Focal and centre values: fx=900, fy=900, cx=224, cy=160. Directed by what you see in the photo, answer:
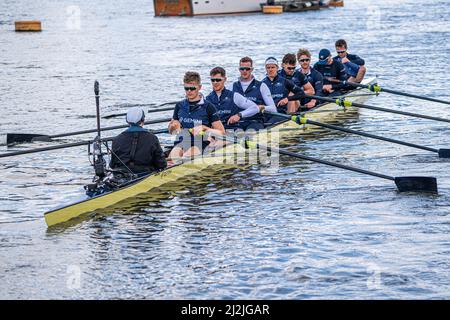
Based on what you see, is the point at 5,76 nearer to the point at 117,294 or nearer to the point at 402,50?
the point at 402,50

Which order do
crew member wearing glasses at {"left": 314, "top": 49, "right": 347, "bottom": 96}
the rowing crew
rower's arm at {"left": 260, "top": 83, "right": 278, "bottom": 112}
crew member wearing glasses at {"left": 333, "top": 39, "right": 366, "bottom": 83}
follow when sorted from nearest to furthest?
the rowing crew < rower's arm at {"left": 260, "top": 83, "right": 278, "bottom": 112} < crew member wearing glasses at {"left": 314, "top": 49, "right": 347, "bottom": 96} < crew member wearing glasses at {"left": 333, "top": 39, "right": 366, "bottom": 83}

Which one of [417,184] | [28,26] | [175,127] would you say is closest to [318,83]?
[175,127]

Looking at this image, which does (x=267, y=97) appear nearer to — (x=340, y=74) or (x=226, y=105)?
(x=226, y=105)

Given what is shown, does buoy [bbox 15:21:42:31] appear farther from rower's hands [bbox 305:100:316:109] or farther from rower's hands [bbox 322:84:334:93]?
rower's hands [bbox 305:100:316:109]

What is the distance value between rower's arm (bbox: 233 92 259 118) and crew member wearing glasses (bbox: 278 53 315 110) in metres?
3.26

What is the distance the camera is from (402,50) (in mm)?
49406

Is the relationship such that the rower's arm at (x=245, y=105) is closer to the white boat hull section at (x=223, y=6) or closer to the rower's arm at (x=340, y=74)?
the rower's arm at (x=340, y=74)

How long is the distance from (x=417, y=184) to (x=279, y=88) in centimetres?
615

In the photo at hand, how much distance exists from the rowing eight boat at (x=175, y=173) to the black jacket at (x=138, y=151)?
268 millimetres

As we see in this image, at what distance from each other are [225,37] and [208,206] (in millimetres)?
47516

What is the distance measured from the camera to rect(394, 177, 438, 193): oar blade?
56.2ft

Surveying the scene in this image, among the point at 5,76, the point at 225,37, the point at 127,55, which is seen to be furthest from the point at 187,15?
the point at 5,76

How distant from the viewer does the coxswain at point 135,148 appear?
A: 15875mm

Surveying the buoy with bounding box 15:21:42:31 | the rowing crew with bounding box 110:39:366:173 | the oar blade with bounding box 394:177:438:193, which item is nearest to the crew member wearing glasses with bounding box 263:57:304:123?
the rowing crew with bounding box 110:39:366:173
